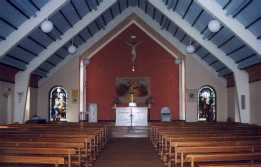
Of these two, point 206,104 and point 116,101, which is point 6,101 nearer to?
point 116,101

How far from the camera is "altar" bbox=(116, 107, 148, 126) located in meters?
17.4

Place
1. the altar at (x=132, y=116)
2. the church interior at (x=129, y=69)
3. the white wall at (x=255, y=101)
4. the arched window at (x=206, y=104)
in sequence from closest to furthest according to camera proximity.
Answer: the church interior at (x=129, y=69), the white wall at (x=255, y=101), the altar at (x=132, y=116), the arched window at (x=206, y=104)

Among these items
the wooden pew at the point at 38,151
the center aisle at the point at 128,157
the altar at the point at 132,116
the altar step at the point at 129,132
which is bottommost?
the center aisle at the point at 128,157

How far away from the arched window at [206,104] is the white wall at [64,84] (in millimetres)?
6378

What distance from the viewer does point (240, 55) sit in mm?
13594

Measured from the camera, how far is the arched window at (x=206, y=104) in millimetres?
19000

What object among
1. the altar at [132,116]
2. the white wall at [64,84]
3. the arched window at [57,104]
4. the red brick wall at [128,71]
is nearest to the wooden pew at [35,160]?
the altar at [132,116]

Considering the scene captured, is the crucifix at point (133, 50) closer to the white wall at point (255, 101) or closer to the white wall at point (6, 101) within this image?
the white wall at point (6, 101)

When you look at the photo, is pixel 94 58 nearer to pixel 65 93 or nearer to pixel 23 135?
pixel 65 93

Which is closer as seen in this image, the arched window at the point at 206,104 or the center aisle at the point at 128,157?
the center aisle at the point at 128,157

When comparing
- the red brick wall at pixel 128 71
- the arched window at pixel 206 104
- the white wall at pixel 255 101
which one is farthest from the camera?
the red brick wall at pixel 128 71

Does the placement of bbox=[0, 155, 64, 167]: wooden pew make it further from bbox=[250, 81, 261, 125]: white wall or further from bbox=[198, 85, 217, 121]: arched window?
bbox=[198, 85, 217, 121]: arched window

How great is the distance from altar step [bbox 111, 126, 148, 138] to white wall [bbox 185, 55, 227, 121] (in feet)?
10.7

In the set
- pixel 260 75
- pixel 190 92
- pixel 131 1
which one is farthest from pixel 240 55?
pixel 131 1
